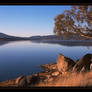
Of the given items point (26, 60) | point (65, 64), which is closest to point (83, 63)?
point (65, 64)

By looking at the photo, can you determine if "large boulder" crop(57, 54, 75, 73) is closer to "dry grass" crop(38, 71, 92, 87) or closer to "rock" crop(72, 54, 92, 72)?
"rock" crop(72, 54, 92, 72)

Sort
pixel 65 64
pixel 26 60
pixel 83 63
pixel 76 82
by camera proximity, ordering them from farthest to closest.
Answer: pixel 26 60 → pixel 65 64 → pixel 83 63 → pixel 76 82

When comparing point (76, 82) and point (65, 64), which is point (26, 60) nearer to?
point (65, 64)

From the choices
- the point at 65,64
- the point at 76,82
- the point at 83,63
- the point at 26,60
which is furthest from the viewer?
the point at 26,60

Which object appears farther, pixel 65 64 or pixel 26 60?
pixel 26 60

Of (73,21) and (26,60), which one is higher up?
(73,21)

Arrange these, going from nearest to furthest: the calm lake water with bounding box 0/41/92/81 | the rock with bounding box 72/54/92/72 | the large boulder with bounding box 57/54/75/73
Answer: the rock with bounding box 72/54/92/72
the large boulder with bounding box 57/54/75/73
the calm lake water with bounding box 0/41/92/81

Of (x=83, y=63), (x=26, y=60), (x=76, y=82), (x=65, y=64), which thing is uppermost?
(x=83, y=63)

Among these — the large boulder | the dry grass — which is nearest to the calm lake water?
the large boulder

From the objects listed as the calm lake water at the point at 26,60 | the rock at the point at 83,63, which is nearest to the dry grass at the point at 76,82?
the rock at the point at 83,63

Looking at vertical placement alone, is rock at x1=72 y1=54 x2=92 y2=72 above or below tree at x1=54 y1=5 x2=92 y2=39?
below
